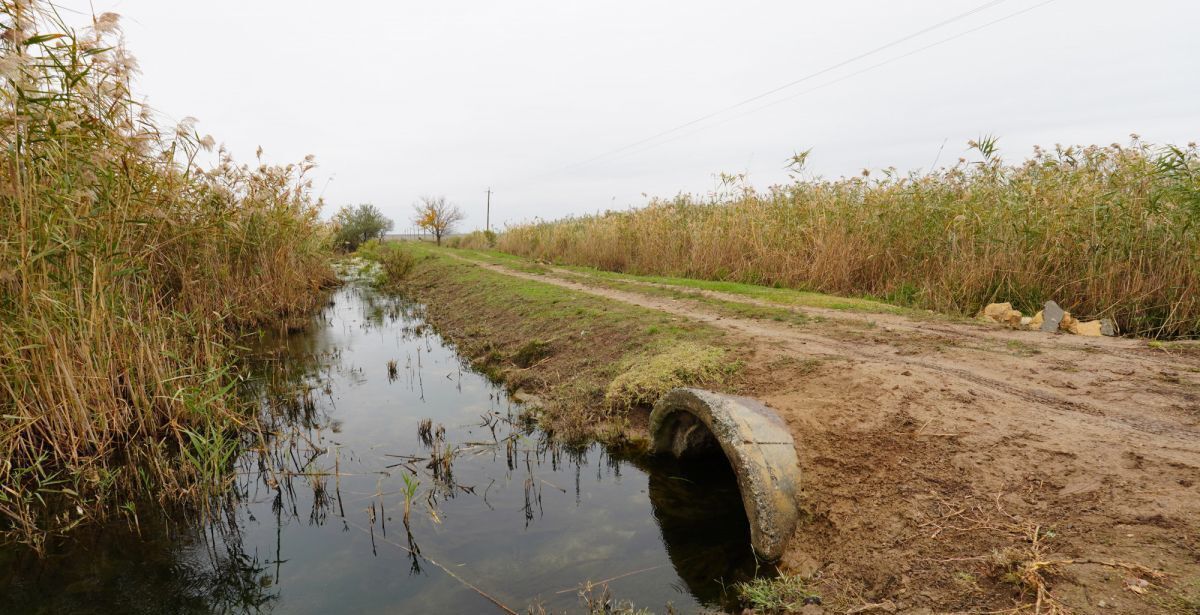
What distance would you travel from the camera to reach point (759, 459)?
3211 millimetres

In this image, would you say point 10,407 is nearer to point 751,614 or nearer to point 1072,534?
point 751,614

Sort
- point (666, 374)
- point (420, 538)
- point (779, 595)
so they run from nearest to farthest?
1. point (779, 595)
2. point (420, 538)
3. point (666, 374)

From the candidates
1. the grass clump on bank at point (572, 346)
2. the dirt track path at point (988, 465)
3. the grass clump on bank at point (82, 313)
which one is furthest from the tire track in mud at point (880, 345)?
the grass clump on bank at point (82, 313)

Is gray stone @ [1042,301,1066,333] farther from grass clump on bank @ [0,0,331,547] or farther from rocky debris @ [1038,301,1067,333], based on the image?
grass clump on bank @ [0,0,331,547]

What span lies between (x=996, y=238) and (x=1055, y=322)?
1688 mm

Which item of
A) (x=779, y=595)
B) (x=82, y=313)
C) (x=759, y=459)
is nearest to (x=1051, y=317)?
(x=759, y=459)

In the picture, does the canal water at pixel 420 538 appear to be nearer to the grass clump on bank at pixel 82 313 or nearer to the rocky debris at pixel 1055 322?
Result: the grass clump on bank at pixel 82 313

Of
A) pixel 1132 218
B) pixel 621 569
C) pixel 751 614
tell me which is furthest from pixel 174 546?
pixel 1132 218

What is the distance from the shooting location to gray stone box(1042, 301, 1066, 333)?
5730 millimetres

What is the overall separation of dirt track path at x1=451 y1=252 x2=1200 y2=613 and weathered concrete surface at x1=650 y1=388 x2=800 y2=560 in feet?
0.52

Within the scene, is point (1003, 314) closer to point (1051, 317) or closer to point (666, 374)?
point (1051, 317)

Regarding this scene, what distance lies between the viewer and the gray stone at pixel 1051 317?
5.73 meters

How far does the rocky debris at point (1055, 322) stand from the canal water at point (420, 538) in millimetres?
3886

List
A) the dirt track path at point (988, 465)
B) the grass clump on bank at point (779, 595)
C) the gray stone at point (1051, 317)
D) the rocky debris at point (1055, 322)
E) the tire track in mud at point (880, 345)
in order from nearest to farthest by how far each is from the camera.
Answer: the dirt track path at point (988, 465) → the grass clump on bank at point (779, 595) → the tire track in mud at point (880, 345) → the rocky debris at point (1055, 322) → the gray stone at point (1051, 317)
